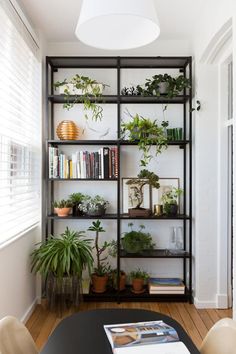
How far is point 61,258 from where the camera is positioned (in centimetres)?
298

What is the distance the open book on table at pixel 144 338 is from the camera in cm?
111

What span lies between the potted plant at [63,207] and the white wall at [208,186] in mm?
1318

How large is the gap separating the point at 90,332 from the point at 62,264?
1723 mm

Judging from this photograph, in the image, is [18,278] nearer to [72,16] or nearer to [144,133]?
[144,133]

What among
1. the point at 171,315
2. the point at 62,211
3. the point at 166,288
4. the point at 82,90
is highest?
the point at 82,90

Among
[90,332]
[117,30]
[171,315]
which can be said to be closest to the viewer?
[90,332]

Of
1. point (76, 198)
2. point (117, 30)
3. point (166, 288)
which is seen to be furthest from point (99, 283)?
point (117, 30)

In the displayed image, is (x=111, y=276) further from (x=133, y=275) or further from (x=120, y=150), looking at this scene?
(x=120, y=150)

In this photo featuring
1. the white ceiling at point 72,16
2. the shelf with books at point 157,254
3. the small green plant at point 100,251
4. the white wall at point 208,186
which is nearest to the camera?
the white ceiling at point 72,16

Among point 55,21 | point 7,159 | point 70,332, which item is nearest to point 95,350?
point 70,332

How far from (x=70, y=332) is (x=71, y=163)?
7.48 ft

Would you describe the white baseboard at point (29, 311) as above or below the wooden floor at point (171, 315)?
above

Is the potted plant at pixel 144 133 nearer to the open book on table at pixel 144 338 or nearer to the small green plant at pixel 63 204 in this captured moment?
the small green plant at pixel 63 204

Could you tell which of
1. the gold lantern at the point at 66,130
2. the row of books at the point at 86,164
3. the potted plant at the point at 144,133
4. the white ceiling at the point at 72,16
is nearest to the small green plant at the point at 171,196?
the potted plant at the point at 144,133
